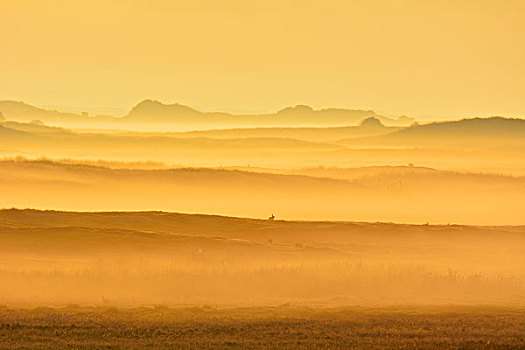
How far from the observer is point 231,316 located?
53656 mm

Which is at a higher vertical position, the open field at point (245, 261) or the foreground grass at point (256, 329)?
the open field at point (245, 261)

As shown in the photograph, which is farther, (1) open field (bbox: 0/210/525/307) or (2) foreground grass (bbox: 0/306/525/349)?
(1) open field (bbox: 0/210/525/307)

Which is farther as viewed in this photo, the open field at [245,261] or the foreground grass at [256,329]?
the open field at [245,261]

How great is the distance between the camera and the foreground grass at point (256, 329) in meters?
40.8

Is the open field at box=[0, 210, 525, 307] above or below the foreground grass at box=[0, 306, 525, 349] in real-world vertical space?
above

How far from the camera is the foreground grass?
4078 cm

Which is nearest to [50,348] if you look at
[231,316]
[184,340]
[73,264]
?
[184,340]

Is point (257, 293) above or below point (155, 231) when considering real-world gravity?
below

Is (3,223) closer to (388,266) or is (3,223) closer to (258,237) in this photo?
(258,237)

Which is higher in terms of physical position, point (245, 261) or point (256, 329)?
point (245, 261)

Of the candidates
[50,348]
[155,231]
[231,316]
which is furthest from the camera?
[155,231]

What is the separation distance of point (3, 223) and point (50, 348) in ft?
338

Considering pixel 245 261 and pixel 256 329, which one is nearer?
pixel 256 329

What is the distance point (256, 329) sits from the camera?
45812 mm
